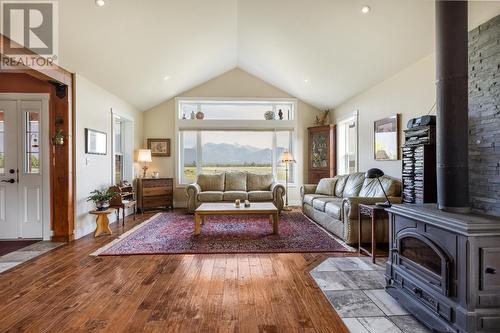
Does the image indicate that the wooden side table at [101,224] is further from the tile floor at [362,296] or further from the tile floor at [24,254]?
the tile floor at [362,296]

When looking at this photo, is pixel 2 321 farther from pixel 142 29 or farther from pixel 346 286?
pixel 142 29

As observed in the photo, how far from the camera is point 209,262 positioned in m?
3.02

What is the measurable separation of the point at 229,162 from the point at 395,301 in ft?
17.4

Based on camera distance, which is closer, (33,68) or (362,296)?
(362,296)

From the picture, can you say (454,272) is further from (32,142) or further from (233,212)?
(32,142)

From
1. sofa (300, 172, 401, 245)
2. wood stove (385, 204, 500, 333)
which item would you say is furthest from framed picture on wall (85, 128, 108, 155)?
wood stove (385, 204, 500, 333)

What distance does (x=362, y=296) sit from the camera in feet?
7.27

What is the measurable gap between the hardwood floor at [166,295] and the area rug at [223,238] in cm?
23

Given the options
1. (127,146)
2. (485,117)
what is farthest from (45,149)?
(485,117)

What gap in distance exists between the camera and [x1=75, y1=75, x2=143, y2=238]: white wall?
3.98 metres

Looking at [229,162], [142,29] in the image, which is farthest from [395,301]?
[229,162]

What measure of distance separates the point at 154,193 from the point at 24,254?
293 centimetres

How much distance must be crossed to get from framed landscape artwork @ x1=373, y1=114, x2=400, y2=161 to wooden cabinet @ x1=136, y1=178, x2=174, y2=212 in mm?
4476

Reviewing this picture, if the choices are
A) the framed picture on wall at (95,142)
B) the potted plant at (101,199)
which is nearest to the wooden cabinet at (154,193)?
the framed picture on wall at (95,142)
